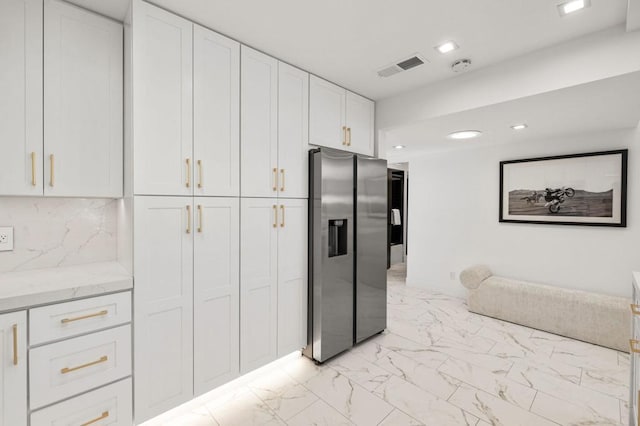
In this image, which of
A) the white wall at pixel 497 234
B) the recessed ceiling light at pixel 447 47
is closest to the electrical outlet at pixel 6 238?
the recessed ceiling light at pixel 447 47

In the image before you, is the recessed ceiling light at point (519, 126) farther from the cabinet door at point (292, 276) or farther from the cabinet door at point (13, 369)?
the cabinet door at point (13, 369)

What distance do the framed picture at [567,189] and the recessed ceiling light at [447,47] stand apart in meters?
Result: 2.49

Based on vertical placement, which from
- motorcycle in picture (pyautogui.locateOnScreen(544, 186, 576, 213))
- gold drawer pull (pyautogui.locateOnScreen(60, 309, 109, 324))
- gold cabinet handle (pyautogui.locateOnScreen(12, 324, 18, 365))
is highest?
motorcycle in picture (pyautogui.locateOnScreen(544, 186, 576, 213))

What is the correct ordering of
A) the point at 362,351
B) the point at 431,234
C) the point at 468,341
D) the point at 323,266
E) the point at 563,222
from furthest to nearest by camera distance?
1. the point at 431,234
2. the point at 563,222
3. the point at 468,341
4. the point at 362,351
5. the point at 323,266

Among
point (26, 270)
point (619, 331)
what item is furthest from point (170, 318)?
point (619, 331)

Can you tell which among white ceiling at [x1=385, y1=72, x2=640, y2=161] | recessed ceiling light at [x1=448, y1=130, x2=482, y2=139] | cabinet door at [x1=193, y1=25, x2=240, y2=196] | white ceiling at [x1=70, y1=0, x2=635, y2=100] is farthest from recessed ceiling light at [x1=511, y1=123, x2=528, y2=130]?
cabinet door at [x1=193, y1=25, x2=240, y2=196]

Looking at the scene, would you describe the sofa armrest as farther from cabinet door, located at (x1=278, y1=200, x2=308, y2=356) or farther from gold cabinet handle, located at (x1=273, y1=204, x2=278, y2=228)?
gold cabinet handle, located at (x1=273, y1=204, x2=278, y2=228)

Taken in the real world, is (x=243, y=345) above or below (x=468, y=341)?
above

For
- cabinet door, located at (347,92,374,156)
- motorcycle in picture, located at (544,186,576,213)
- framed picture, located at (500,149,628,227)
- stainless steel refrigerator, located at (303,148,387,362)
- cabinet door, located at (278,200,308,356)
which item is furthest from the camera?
motorcycle in picture, located at (544,186,576,213)

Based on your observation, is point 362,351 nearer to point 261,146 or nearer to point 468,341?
point 468,341

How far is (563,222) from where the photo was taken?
3.57 meters

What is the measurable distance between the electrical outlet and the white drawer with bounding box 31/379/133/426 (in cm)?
96

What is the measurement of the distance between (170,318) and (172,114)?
125 cm

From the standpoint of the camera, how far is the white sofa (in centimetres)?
288
